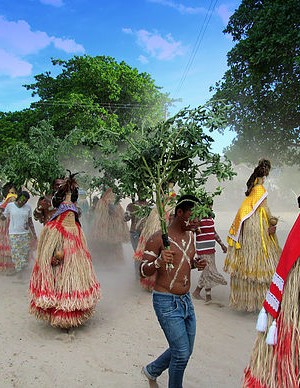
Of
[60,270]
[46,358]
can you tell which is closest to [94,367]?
[46,358]

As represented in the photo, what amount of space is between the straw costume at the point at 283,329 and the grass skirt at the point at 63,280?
109 inches

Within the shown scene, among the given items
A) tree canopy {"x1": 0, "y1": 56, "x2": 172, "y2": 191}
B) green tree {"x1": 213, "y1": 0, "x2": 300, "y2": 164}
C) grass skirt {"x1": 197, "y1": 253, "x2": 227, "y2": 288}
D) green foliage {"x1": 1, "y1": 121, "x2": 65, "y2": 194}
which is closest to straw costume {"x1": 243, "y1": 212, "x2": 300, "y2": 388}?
grass skirt {"x1": 197, "y1": 253, "x2": 227, "y2": 288}

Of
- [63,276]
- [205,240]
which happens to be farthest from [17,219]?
[205,240]

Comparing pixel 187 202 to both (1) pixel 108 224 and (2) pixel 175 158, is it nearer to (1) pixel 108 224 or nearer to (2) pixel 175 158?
(2) pixel 175 158

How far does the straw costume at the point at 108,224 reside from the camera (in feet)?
29.3

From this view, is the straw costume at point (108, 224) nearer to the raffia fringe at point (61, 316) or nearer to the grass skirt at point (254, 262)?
the grass skirt at point (254, 262)

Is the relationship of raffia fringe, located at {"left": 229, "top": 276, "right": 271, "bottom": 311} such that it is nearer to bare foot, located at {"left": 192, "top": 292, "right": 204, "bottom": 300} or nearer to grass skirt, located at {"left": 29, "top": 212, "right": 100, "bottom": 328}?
bare foot, located at {"left": 192, "top": 292, "right": 204, "bottom": 300}

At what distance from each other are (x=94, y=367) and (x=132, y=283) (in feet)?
11.5

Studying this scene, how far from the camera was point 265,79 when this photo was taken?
1046cm

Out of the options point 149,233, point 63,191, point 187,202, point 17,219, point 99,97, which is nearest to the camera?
point 187,202

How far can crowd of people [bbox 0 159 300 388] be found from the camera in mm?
2264

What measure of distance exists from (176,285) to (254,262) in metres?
2.50

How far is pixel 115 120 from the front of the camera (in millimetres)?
11891

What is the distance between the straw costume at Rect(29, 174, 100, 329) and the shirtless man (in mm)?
1614
